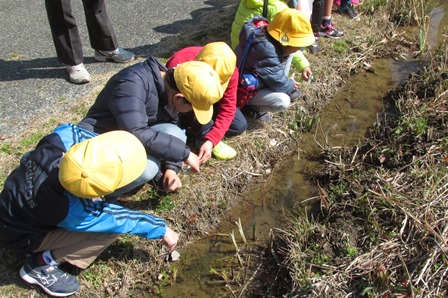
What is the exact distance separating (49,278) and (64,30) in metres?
2.34

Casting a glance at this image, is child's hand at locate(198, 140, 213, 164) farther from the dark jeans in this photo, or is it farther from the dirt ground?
the dark jeans

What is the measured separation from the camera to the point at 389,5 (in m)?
6.14

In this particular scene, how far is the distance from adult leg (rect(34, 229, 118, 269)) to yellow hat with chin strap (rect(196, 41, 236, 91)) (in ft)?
4.49

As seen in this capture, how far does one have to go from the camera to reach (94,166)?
2.12 metres

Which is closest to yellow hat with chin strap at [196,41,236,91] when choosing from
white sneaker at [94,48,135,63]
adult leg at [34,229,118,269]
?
adult leg at [34,229,118,269]

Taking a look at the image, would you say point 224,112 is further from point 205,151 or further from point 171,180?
point 171,180

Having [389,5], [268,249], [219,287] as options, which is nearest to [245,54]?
[268,249]

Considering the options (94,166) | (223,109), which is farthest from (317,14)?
(94,166)

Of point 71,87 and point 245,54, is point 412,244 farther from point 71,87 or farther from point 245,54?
point 71,87

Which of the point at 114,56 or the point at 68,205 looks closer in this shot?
the point at 68,205

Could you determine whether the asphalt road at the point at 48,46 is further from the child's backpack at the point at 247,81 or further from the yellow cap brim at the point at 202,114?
the yellow cap brim at the point at 202,114

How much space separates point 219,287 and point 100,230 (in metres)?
1.00

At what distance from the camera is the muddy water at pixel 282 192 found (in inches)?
123

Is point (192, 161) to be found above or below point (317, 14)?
below
